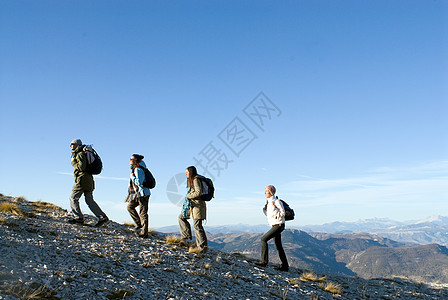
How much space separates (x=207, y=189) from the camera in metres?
11.8

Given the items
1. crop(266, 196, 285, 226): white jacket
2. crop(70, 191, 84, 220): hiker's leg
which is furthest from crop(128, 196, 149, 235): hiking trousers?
crop(266, 196, 285, 226): white jacket

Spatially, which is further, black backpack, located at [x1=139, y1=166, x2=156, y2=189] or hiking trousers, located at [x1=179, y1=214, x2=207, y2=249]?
black backpack, located at [x1=139, y1=166, x2=156, y2=189]

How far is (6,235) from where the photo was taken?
1007 centimetres

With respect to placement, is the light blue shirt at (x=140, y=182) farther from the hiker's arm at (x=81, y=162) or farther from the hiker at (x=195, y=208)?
the hiker's arm at (x=81, y=162)

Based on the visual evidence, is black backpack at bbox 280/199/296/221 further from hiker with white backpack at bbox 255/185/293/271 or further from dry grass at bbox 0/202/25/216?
dry grass at bbox 0/202/25/216

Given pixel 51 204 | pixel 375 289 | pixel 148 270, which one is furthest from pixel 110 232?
pixel 375 289

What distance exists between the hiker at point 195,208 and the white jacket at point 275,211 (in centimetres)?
254

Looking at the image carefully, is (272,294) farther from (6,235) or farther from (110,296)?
(6,235)

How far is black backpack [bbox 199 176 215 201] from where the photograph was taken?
1172 centimetres

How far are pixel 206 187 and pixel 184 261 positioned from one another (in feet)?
9.21

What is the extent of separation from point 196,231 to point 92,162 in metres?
5.22

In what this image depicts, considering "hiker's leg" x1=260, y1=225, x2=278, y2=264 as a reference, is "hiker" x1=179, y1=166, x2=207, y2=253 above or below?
above

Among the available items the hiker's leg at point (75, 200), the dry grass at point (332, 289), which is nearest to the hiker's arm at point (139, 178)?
the hiker's leg at point (75, 200)

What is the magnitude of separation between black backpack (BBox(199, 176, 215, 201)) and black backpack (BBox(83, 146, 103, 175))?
459 centimetres
